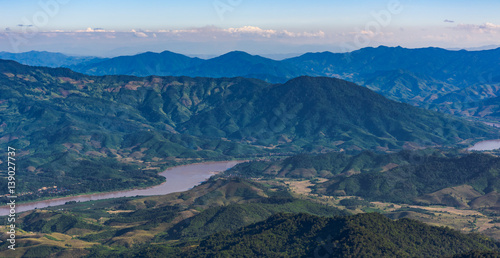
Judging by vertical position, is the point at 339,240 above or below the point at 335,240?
above

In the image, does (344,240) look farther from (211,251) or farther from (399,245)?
(211,251)

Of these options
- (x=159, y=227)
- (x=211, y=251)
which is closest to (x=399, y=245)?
(x=211, y=251)

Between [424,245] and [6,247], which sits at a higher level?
[424,245]

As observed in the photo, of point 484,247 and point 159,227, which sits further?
point 159,227

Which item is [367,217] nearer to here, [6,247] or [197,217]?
[197,217]

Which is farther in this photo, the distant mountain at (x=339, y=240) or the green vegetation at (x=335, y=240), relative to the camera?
the green vegetation at (x=335, y=240)

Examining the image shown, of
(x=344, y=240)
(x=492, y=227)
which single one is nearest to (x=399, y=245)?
(x=344, y=240)

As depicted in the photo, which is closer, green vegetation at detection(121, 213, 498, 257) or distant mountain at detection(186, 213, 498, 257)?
distant mountain at detection(186, 213, 498, 257)

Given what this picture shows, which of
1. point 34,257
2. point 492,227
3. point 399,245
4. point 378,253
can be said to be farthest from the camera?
point 492,227

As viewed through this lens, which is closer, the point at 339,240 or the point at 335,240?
the point at 339,240

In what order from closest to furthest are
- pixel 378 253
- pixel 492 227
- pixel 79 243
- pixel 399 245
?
pixel 378 253 → pixel 399 245 → pixel 79 243 → pixel 492 227

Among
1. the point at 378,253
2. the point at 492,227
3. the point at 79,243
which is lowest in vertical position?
the point at 79,243
